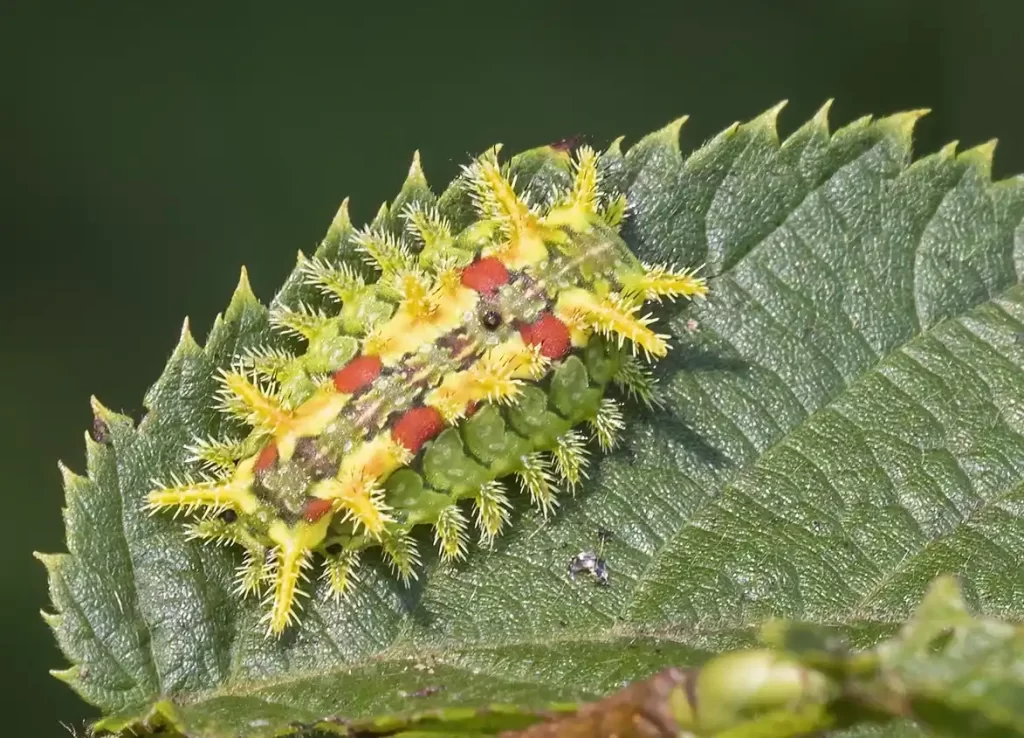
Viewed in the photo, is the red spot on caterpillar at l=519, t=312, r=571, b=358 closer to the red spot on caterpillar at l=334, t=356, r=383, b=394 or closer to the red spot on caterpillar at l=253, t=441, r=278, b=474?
the red spot on caterpillar at l=334, t=356, r=383, b=394

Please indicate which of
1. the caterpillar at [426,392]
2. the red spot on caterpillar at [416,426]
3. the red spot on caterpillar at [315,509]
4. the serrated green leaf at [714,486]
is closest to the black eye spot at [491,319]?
the caterpillar at [426,392]

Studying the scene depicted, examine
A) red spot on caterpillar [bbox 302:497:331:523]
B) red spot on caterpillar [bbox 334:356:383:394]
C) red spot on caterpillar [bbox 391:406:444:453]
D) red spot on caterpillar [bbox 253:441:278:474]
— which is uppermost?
red spot on caterpillar [bbox 334:356:383:394]

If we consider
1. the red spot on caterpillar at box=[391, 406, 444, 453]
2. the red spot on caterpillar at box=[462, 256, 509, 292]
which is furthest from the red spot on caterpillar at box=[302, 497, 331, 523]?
the red spot on caterpillar at box=[462, 256, 509, 292]

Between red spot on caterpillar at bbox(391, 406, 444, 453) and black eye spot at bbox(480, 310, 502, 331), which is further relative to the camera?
black eye spot at bbox(480, 310, 502, 331)

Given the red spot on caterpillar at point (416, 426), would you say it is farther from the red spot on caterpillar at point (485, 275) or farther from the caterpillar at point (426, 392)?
the red spot on caterpillar at point (485, 275)

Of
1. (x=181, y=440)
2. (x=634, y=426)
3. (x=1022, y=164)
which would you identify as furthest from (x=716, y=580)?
(x=1022, y=164)
